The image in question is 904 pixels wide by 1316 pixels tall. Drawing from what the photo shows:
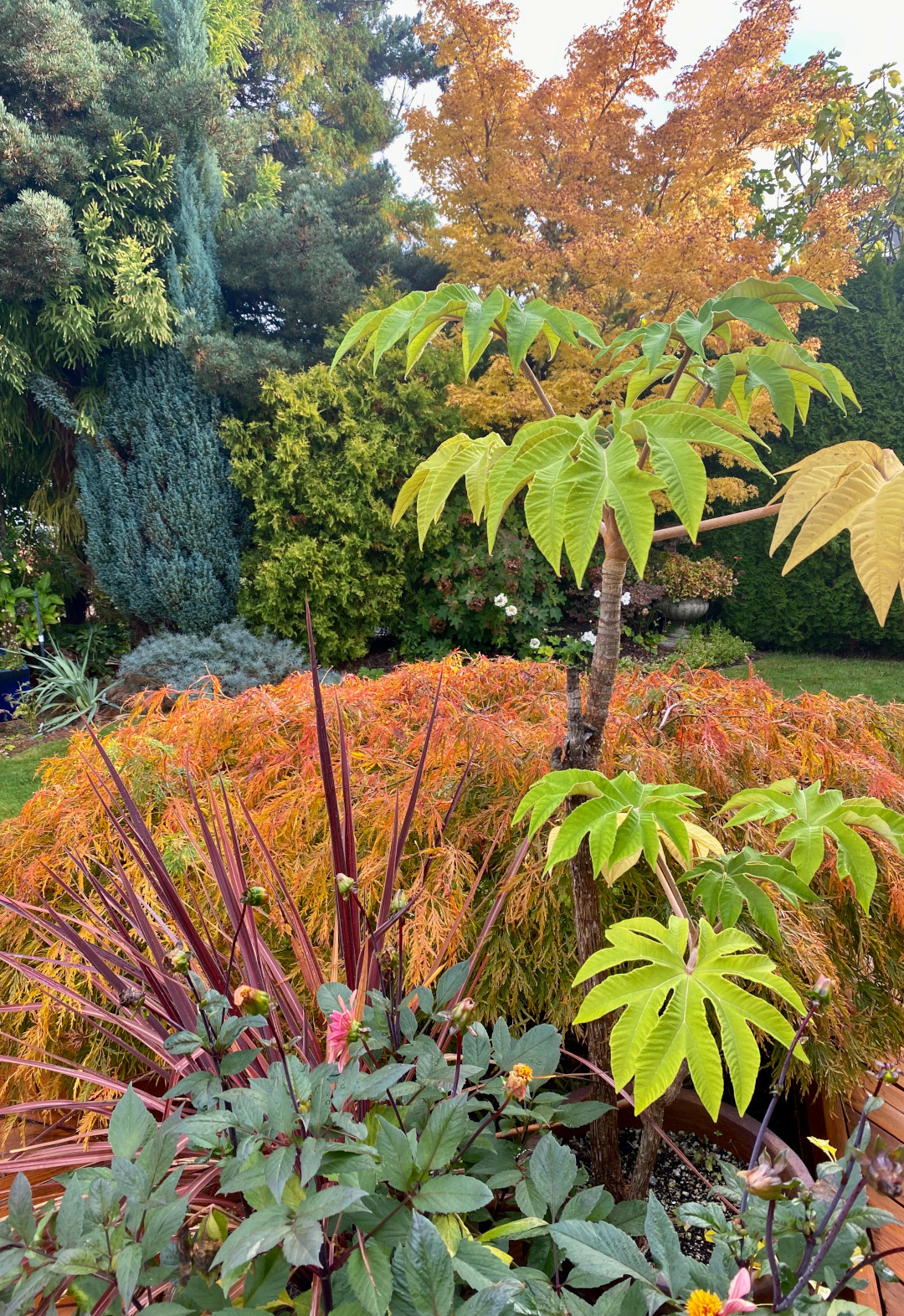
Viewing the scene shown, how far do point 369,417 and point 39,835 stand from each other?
4.90m

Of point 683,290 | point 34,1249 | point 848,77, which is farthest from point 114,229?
point 848,77

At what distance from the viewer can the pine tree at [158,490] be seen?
540 centimetres

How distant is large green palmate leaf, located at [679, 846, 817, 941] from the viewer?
70 centimetres

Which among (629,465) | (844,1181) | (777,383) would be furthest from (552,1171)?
(777,383)

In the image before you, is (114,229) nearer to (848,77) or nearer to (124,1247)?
(124,1247)

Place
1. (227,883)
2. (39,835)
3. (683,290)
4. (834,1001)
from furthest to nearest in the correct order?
(683,290) → (39,835) → (834,1001) → (227,883)

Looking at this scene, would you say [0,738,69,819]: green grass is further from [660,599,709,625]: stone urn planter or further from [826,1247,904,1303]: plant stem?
[660,599,709,625]: stone urn planter

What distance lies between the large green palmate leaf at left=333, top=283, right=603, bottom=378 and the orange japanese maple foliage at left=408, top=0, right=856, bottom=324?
4374 mm

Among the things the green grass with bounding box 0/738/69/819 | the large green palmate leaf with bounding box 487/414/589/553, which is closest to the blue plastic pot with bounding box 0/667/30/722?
the green grass with bounding box 0/738/69/819

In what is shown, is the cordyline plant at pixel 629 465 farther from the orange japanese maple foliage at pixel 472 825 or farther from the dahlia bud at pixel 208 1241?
the dahlia bud at pixel 208 1241

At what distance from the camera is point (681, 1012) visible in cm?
58

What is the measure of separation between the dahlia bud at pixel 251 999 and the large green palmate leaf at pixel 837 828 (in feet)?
1.82

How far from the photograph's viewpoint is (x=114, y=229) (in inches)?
203

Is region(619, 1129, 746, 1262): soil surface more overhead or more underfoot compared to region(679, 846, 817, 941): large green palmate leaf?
more underfoot
